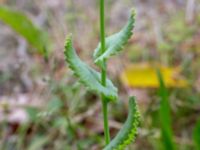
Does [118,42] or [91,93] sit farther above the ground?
[91,93]

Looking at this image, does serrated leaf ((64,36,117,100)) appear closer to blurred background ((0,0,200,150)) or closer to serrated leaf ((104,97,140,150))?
serrated leaf ((104,97,140,150))

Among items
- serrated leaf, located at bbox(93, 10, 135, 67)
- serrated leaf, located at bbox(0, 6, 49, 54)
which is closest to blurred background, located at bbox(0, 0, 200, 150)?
serrated leaf, located at bbox(0, 6, 49, 54)

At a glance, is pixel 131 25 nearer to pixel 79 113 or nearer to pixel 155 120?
pixel 155 120

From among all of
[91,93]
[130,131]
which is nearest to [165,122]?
[130,131]

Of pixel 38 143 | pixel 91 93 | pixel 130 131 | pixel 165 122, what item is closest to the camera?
pixel 130 131

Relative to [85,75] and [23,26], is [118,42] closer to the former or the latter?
[85,75]

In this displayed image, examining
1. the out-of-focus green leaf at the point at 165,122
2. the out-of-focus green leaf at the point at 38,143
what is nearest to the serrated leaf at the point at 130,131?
the out-of-focus green leaf at the point at 165,122

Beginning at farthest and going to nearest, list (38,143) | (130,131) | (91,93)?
(91,93) < (38,143) < (130,131)

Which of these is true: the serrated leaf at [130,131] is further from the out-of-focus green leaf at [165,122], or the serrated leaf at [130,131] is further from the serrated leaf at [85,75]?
the out-of-focus green leaf at [165,122]

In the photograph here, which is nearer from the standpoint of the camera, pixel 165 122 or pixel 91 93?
pixel 165 122
